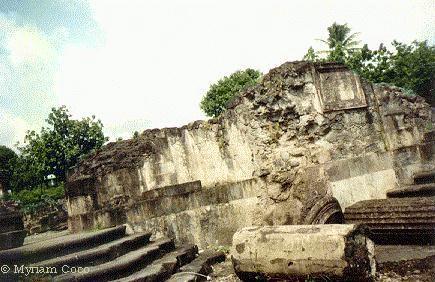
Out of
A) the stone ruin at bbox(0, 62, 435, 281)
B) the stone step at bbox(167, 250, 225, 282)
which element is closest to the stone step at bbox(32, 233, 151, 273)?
the stone ruin at bbox(0, 62, 435, 281)

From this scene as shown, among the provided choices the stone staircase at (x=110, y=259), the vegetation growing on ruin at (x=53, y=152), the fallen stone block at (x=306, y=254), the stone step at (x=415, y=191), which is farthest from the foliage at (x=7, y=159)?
the stone step at (x=415, y=191)

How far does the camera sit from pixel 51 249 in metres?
4.27

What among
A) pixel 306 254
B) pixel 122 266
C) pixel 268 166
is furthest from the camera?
pixel 268 166

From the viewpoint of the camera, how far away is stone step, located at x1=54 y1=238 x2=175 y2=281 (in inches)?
146

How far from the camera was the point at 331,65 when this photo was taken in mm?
6562

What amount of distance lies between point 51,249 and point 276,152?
439 centimetres

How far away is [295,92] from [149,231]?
13.6 ft

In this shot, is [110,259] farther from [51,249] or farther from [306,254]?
[306,254]

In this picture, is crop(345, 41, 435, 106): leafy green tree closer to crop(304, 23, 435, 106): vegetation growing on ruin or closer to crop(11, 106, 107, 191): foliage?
crop(304, 23, 435, 106): vegetation growing on ruin

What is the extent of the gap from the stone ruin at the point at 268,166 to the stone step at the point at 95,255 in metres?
0.31

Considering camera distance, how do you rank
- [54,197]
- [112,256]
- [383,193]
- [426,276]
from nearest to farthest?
[426,276], [112,256], [383,193], [54,197]

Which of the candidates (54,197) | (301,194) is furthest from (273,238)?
(54,197)

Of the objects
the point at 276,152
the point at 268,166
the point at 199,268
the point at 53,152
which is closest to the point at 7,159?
the point at 53,152

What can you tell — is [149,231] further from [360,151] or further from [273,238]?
[360,151]
